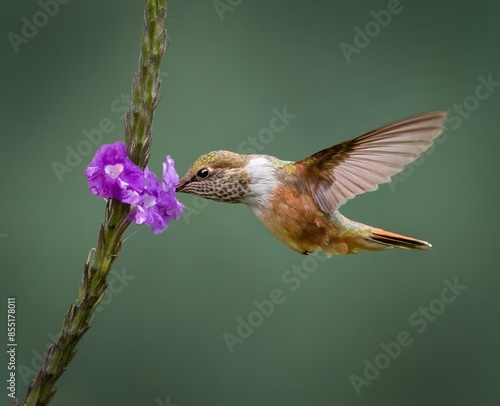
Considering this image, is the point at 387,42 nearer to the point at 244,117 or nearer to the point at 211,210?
the point at 244,117

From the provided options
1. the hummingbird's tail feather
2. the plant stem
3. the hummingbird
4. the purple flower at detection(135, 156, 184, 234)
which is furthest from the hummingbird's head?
the hummingbird's tail feather

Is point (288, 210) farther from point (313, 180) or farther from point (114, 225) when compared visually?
point (114, 225)

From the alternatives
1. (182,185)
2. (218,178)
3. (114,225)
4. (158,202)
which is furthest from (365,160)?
(114,225)

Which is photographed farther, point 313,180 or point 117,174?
point 313,180

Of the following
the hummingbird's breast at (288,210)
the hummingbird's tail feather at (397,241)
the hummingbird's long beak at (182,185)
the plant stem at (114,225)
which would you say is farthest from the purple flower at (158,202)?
the hummingbird's tail feather at (397,241)

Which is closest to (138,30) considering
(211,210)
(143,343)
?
(211,210)

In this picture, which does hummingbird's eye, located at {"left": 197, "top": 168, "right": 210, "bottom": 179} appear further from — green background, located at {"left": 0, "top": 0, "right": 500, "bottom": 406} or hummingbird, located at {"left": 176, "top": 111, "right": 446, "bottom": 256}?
green background, located at {"left": 0, "top": 0, "right": 500, "bottom": 406}

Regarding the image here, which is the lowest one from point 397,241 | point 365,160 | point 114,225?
point 397,241
